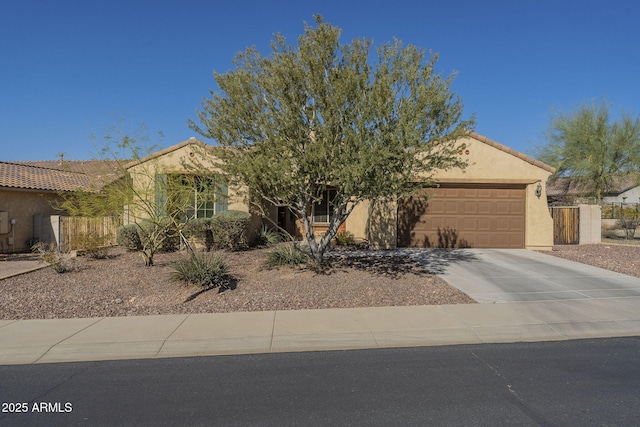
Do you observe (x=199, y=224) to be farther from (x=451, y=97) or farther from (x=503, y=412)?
(x=503, y=412)

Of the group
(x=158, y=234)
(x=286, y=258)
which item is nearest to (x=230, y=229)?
(x=158, y=234)

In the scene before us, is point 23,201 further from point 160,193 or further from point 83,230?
point 160,193

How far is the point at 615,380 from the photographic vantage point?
428cm

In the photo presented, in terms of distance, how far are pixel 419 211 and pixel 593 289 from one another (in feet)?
20.6

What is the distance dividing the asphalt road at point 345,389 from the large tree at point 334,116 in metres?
3.51

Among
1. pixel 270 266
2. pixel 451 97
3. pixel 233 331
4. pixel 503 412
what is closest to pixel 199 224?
pixel 270 266

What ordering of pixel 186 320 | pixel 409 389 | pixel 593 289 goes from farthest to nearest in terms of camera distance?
pixel 593 289 → pixel 186 320 → pixel 409 389

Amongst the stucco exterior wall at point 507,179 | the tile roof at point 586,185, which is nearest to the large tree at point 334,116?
the stucco exterior wall at point 507,179

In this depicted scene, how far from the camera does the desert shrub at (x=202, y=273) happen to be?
803 cm

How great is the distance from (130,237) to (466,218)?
37.9 ft

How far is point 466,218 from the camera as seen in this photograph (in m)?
14.0

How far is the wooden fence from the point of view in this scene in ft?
38.1

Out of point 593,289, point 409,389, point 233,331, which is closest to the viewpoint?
point 409,389

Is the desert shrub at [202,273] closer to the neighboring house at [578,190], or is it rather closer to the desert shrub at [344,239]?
the desert shrub at [344,239]
